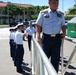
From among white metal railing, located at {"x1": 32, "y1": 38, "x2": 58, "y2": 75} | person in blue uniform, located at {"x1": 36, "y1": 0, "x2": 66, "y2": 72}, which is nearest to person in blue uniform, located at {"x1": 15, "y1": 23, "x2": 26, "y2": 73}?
person in blue uniform, located at {"x1": 36, "y1": 0, "x2": 66, "y2": 72}

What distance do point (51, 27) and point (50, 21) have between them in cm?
13

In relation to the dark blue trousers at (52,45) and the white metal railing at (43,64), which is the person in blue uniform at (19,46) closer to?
the dark blue trousers at (52,45)

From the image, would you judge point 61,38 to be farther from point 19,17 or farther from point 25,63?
point 19,17

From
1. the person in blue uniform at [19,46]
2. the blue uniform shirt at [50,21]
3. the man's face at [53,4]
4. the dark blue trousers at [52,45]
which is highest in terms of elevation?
the man's face at [53,4]

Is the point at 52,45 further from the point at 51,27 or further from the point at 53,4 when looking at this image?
the point at 53,4

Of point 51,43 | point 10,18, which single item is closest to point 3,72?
point 51,43

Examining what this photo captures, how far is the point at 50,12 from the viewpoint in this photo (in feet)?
17.6

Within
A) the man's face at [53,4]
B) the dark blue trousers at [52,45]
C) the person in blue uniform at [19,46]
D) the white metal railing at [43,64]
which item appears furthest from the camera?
the person in blue uniform at [19,46]

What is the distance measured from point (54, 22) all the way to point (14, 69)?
3.94 metres

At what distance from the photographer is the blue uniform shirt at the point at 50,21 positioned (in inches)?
211

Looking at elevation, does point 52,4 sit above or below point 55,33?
above

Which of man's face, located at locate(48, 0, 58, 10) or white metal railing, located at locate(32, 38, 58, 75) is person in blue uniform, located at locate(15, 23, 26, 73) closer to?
man's face, located at locate(48, 0, 58, 10)

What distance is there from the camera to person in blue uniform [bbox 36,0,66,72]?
17.6 ft

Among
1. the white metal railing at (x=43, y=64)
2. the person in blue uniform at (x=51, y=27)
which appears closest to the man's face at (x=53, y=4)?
the person in blue uniform at (x=51, y=27)
